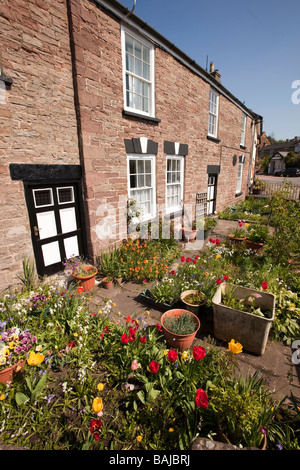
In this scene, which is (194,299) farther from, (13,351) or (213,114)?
(213,114)

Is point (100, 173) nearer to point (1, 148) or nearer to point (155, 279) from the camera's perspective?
point (1, 148)

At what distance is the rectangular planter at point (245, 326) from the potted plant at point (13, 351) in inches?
97.3

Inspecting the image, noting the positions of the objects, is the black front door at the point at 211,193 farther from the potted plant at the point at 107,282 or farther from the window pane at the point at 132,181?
the potted plant at the point at 107,282

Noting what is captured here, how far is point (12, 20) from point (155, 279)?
5.13 m

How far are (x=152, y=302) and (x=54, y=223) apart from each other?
99.4 inches

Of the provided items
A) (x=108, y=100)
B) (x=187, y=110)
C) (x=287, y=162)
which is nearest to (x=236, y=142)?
(x=187, y=110)

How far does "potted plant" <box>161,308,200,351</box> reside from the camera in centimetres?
294

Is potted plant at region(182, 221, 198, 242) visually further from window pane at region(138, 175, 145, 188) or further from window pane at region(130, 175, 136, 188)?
window pane at region(130, 175, 136, 188)

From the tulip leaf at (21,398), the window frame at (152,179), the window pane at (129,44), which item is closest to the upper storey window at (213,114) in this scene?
the window frame at (152,179)

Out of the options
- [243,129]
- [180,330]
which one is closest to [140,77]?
[180,330]

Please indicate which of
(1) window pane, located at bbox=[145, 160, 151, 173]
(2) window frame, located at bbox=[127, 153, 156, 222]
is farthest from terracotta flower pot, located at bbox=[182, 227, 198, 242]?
(1) window pane, located at bbox=[145, 160, 151, 173]

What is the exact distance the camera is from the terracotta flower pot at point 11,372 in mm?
2367

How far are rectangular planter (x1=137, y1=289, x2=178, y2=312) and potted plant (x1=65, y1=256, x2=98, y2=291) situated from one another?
1.10 metres

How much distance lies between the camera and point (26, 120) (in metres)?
3.65
